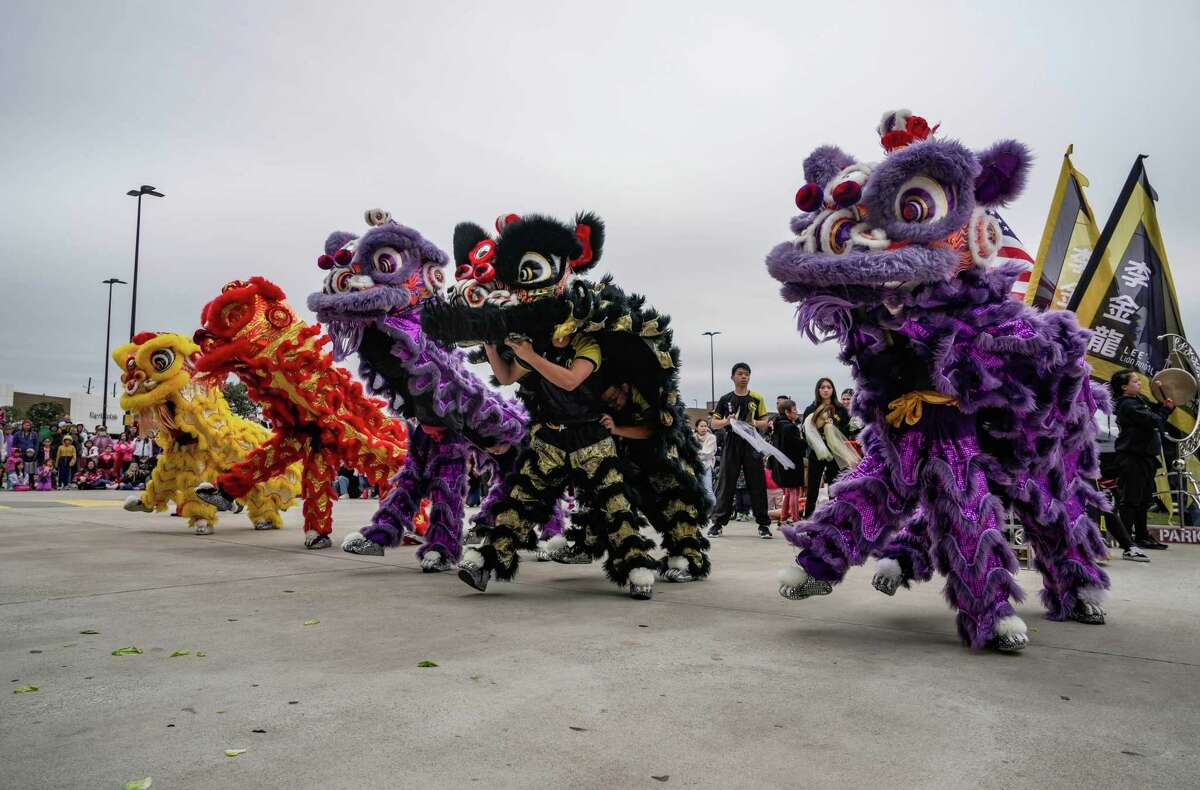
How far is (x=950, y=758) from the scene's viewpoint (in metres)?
1.99

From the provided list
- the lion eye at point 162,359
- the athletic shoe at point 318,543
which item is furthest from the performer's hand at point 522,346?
the lion eye at point 162,359

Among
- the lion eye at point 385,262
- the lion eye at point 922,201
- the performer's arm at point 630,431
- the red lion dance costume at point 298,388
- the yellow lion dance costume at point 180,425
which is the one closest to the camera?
the lion eye at point 922,201

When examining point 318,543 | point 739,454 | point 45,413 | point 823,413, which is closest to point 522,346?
point 318,543

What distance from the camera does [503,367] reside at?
4449 millimetres

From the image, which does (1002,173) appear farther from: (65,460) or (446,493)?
(65,460)

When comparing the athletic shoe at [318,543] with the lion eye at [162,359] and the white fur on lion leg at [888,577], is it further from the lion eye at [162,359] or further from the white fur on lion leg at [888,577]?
the white fur on lion leg at [888,577]

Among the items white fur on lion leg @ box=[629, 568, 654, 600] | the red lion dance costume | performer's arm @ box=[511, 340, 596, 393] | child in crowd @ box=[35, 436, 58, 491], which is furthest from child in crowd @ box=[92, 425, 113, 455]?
white fur on lion leg @ box=[629, 568, 654, 600]

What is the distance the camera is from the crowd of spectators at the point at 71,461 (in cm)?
1580

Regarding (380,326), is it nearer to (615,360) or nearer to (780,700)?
(615,360)

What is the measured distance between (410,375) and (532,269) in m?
1.61

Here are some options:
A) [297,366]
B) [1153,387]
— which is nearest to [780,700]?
[297,366]

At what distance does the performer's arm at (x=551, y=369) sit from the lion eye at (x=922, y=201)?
170 cm

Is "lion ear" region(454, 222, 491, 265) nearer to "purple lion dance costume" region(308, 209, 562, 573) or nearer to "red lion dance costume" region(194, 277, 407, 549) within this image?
"purple lion dance costume" region(308, 209, 562, 573)

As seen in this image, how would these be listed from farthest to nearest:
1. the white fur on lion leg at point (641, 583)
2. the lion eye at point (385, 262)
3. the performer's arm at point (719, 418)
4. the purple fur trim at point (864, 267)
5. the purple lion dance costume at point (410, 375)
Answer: the performer's arm at point (719, 418) < the lion eye at point (385, 262) < the purple lion dance costume at point (410, 375) < the white fur on lion leg at point (641, 583) < the purple fur trim at point (864, 267)
